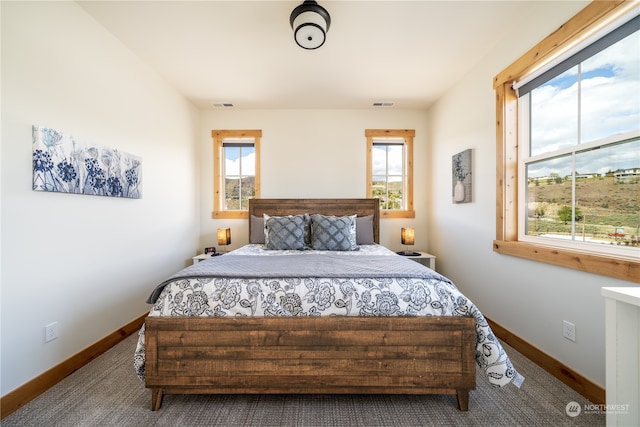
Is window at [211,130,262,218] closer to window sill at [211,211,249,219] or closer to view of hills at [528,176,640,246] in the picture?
window sill at [211,211,249,219]

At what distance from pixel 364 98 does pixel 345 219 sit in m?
1.63

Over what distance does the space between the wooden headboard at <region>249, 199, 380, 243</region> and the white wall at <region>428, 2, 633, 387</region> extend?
2.77 ft

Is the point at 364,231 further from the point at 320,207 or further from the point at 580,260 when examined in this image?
the point at 580,260

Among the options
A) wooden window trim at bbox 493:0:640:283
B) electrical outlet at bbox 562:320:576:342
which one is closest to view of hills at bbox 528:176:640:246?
wooden window trim at bbox 493:0:640:283

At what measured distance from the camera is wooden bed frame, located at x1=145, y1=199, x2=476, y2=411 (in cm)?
144

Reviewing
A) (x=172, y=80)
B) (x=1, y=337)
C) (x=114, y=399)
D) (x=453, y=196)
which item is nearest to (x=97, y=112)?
(x=172, y=80)

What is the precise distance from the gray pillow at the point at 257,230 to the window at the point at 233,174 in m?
0.48

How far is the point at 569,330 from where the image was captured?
1657mm

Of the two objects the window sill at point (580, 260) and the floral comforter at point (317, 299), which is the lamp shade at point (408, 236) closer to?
the window sill at point (580, 260)

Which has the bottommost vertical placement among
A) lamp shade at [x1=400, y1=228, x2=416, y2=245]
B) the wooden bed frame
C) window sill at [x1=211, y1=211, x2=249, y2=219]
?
the wooden bed frame

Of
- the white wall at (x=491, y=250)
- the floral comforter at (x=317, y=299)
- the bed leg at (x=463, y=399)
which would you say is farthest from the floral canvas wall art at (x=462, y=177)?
the bed leg at (x=463, y=399)

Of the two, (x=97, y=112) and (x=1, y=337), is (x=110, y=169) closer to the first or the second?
(x=97, y=112)

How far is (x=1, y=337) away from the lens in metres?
1.42

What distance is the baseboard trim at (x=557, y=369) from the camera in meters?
1.49
